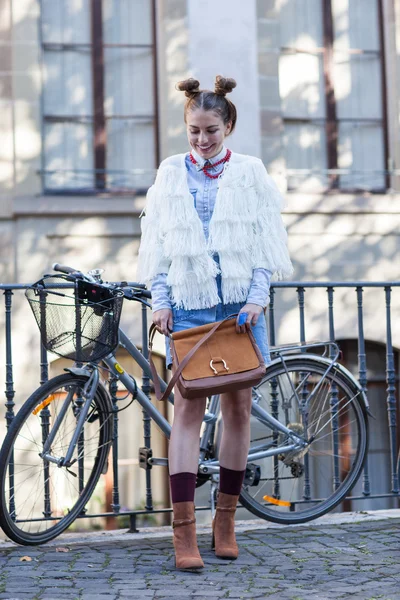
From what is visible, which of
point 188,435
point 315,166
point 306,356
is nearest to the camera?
point 188,435

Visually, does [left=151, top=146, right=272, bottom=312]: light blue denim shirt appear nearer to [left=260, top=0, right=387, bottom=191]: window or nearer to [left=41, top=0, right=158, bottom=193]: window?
[left=41, top=0, right=158, bottom=193]: window

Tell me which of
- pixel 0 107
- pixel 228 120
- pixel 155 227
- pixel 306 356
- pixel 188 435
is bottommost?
pixel 188 435

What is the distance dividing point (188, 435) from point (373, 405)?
601 centimetres

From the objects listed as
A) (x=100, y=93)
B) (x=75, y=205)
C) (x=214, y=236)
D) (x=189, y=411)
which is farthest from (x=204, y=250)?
(x=100, y=93)

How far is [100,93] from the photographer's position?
31.2 ft

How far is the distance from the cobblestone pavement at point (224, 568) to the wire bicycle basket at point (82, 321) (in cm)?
84

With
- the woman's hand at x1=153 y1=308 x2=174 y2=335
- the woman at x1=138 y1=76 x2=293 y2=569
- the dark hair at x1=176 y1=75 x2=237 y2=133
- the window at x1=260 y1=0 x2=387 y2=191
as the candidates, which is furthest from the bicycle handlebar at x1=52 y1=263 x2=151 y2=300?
the window at x1=260 y1=0 x2=387 y2=191

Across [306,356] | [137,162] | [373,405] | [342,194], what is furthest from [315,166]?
[306,356]

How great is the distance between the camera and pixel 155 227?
384 centimetres

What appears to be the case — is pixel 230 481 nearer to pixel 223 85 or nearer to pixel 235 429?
pixel 235 429

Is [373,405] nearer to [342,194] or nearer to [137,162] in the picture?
[342,194]

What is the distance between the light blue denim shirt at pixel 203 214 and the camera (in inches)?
150

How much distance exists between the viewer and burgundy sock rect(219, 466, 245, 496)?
3.98m

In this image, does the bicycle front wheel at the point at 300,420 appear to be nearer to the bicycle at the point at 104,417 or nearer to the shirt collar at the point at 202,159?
the bicycle at the point at 104,417
